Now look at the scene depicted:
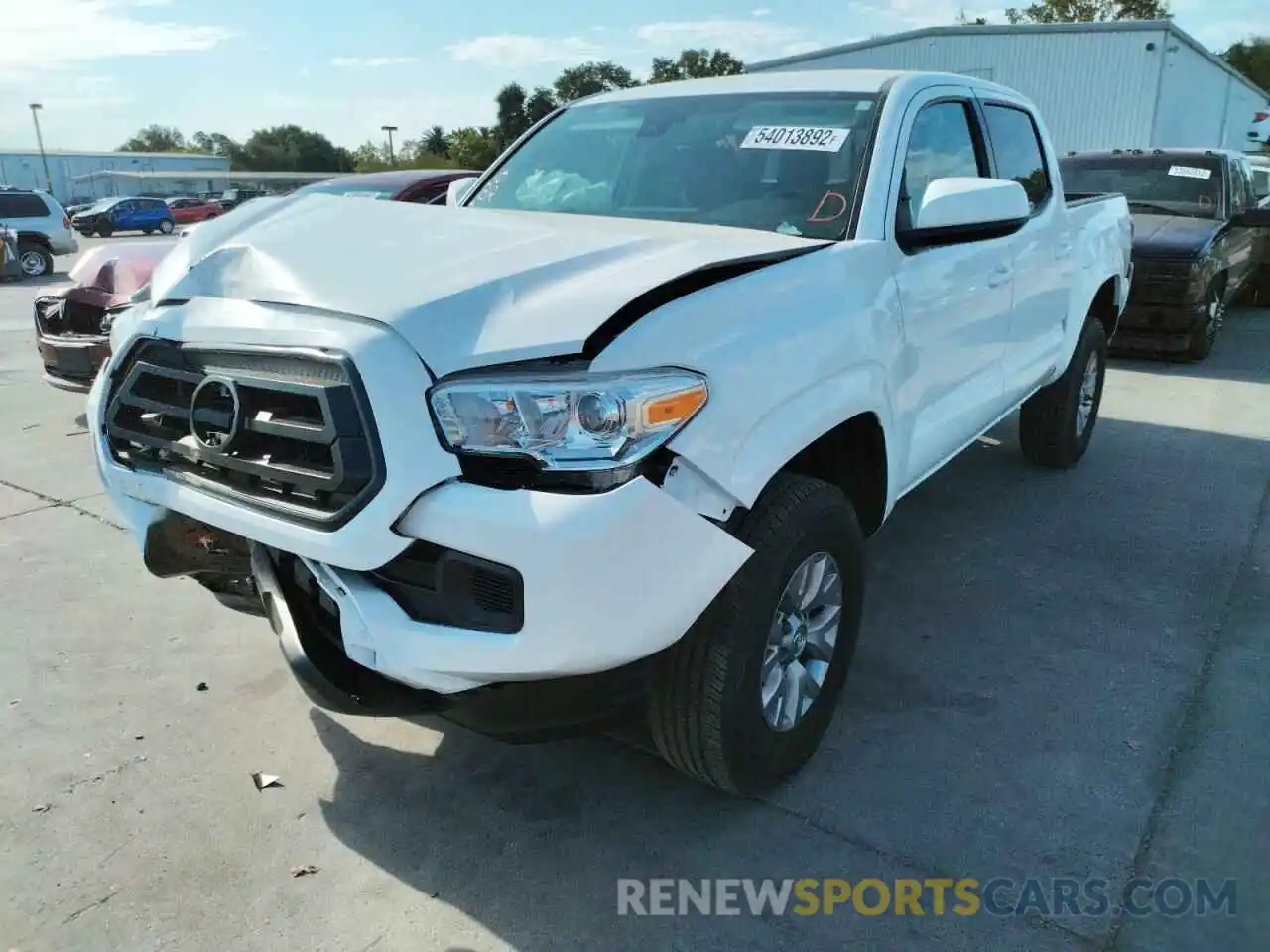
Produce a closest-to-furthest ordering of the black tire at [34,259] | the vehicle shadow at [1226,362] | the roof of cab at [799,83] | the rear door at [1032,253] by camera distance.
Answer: the roof of cab at [799,83] < the rear door at [1032,253] < the vehicle shadow at [1226,362] < the black tire at [34,259]

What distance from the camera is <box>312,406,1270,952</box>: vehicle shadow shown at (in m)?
2.38

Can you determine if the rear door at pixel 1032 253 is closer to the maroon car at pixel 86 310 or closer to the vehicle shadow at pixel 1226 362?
the vehicle shadow at pixel 1226 362

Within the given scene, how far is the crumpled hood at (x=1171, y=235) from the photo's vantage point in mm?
8219

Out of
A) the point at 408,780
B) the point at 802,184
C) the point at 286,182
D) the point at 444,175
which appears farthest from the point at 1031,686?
the point at 286,182

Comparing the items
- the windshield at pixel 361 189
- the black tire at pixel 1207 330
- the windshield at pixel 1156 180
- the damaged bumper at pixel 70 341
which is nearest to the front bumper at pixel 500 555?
the damaged bumper at pixel 70 341

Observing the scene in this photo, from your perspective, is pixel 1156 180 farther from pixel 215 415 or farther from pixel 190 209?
pixel 190 209

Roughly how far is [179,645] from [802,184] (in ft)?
8.89

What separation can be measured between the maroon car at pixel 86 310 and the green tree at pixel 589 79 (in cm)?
7991

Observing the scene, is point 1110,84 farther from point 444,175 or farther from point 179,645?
point 179,645

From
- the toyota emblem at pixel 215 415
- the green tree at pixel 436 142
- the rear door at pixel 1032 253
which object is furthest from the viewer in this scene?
the green tree at pixel 436 142

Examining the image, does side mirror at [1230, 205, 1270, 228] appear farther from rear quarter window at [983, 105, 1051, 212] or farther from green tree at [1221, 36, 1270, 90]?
green tree at [1221, 36, 1270, 90]

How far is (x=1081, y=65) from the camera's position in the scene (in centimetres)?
2131

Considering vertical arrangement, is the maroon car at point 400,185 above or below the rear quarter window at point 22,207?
above

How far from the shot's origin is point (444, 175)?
8805 mm
